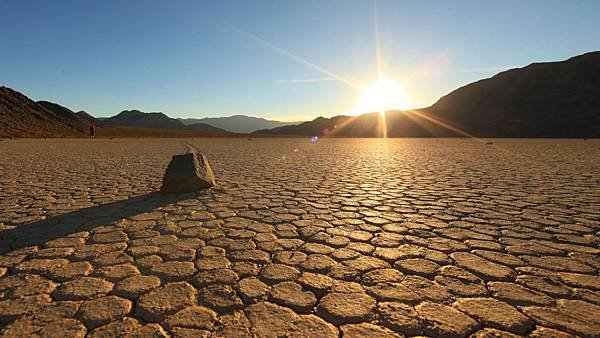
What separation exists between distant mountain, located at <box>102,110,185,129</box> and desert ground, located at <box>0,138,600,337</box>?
12135 centimetres

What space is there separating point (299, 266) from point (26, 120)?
52.0 metres

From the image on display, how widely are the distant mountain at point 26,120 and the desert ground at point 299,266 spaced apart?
4167cm

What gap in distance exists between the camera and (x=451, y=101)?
6391 centimetres

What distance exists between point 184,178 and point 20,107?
52216mm

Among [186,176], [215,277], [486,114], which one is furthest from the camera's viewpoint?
[486,114]

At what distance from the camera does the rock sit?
15.0ft

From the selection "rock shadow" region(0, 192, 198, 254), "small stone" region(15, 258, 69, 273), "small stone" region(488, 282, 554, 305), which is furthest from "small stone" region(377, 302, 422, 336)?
"rock shadow" region(0, 192, 198, 254)

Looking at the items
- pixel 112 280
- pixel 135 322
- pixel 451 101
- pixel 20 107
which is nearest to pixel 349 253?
pixel 135 322

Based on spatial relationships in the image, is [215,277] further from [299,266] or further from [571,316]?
[571,316]

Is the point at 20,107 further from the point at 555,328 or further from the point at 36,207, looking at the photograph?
the point at 555,328

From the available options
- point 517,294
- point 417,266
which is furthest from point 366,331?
point 517,294

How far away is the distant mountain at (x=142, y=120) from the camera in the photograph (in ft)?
394

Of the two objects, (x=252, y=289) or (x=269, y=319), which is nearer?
(x=269, y=319)

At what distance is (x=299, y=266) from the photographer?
2.15m
